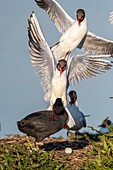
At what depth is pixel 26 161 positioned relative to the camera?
777 cm

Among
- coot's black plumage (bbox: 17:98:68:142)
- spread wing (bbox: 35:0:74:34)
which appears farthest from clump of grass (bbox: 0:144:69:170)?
spread wing (bbox: 35:0:74:34)

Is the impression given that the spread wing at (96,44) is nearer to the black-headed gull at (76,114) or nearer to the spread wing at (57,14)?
the spread wing at (57,14)

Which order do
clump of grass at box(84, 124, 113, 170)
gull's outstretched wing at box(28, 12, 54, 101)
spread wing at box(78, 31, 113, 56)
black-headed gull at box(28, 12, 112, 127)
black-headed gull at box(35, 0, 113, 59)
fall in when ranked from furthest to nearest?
spread wing at box(78, 31, 113, 56), black-headed gull at box(35, 0, 113, 59), gull's outstretched wing at box(28, 12, 54, 101), black-headed gull at box(28, 12, 112, 127), clump of grass at box(84, 124, 113, 170)

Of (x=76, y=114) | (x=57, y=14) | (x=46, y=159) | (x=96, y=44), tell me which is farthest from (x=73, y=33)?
(x=46, y=159)

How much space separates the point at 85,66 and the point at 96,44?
2032 mm

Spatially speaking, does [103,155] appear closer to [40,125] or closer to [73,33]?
[40,125]

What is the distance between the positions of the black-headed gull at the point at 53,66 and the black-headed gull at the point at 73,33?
3.02ft

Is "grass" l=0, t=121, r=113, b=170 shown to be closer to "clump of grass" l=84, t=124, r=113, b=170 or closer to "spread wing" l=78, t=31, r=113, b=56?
"clump of grass" l=84, t=124, r=113, b=170

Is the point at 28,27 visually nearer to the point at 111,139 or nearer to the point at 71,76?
the point at 71,76

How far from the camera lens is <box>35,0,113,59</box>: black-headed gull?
14102mm

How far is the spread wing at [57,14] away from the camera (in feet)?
48.9

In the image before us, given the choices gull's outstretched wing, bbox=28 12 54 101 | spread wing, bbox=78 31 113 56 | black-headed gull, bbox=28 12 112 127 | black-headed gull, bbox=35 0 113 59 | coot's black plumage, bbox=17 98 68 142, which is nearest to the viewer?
coot's black plumage, bbox=17 98 68 142

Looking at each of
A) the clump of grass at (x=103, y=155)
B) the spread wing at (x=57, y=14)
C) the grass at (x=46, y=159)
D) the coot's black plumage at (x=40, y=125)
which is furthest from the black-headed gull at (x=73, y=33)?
the clump of grass at (x=103, y=155)

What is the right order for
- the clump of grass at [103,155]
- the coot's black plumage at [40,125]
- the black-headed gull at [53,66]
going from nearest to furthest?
the clump of grass at [103,155] → the coot's black plumage at [40,125] → the black-headed gull at [53,66]
